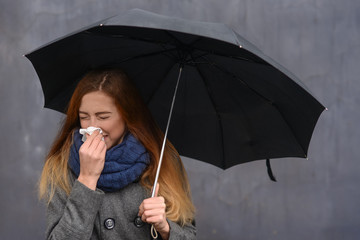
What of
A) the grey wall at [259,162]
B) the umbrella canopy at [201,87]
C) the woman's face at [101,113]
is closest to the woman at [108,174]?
the woman's face at [101,113]

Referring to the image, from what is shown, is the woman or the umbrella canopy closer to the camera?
the woman

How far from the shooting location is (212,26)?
60.3 inches

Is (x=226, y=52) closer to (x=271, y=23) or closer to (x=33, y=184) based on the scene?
(x=271, y=23)

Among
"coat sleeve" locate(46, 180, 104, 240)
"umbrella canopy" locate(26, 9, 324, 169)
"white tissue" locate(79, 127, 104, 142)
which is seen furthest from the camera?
"umbrella canopy" locate(26, 9, 324, 169)

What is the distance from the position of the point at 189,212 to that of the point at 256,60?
65 centimetres

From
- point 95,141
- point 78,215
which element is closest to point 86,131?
point 95,141

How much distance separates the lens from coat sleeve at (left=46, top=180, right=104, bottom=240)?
1.63 meters

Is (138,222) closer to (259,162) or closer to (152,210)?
(152,210)

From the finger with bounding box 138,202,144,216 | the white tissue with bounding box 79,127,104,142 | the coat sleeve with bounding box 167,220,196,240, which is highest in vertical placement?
the white tissue with bounding box 79,127,104,142

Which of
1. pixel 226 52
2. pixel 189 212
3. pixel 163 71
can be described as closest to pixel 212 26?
pixel 226 52

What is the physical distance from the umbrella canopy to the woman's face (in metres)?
0.21

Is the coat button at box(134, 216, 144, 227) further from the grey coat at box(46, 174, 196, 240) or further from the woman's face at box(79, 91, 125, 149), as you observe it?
the woman's face at box(79, 91, 125, 149)

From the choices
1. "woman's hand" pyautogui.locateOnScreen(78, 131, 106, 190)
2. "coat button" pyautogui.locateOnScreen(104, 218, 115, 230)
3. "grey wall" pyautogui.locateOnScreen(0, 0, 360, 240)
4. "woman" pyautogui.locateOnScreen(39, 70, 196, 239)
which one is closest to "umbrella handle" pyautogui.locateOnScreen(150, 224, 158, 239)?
"woman" pyautogui.locateOnScreen(39, 70, 196, 239)

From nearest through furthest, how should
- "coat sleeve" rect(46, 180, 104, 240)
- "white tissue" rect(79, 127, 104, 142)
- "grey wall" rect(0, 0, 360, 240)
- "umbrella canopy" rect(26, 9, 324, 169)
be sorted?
"coat sleeve" rect(46, 180, 104, 240), "white tissue" rect(79, 127, 104, 142), "umbrella canopy" rect(26, 9, 324, 169), "grey wall" rect(0, 0, 360, 240)
